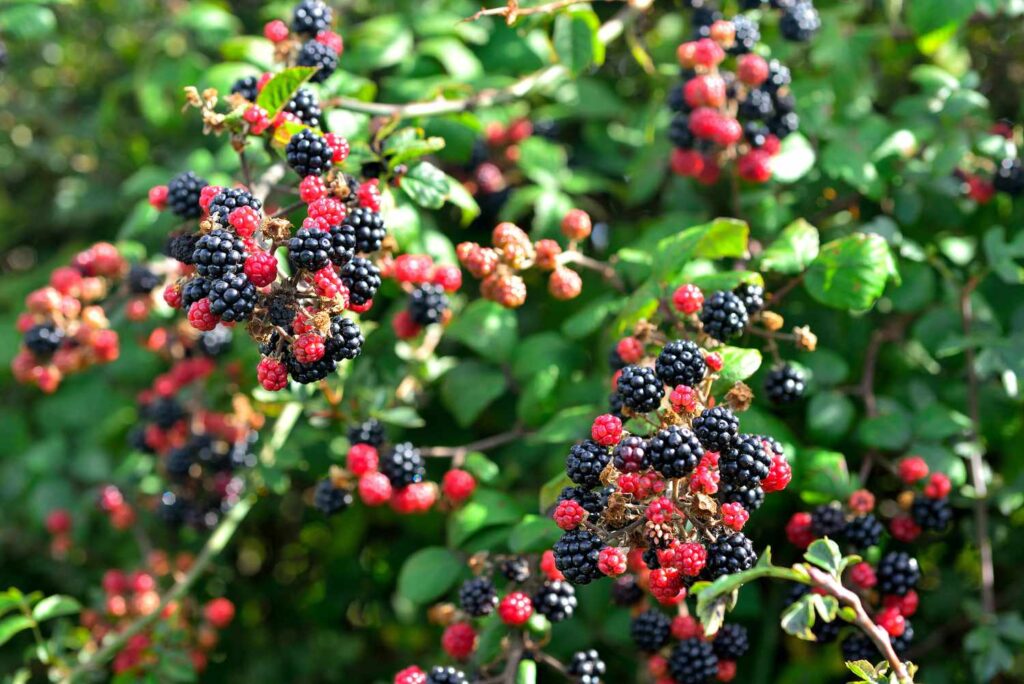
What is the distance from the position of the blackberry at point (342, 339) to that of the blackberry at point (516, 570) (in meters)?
0.83

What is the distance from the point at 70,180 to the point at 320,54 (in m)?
2.73

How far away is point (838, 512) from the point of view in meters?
2.94

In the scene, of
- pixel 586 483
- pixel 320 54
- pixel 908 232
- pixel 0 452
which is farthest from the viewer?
pixel 0 452

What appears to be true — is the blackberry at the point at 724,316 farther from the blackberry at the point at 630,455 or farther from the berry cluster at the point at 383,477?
the berry cluster at the point at 383,477

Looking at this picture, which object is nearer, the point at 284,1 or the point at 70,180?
the point at 284,1

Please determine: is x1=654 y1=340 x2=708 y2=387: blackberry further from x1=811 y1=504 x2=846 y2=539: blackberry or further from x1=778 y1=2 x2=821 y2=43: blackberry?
x1=778 y1=2 x2=821 y2=43: blackberry

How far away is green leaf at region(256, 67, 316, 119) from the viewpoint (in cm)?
269

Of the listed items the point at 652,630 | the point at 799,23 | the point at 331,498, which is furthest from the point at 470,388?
the point at 799,23

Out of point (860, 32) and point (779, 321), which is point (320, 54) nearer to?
point (779, 321)

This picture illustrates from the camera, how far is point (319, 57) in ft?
10.1

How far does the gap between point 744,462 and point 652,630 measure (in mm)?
758

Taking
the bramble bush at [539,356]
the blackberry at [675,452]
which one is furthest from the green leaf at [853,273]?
the blackberry at [675,452]

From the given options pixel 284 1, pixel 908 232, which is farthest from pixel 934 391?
pixel 284 1

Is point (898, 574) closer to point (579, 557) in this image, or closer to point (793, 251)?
point (793, 251)
